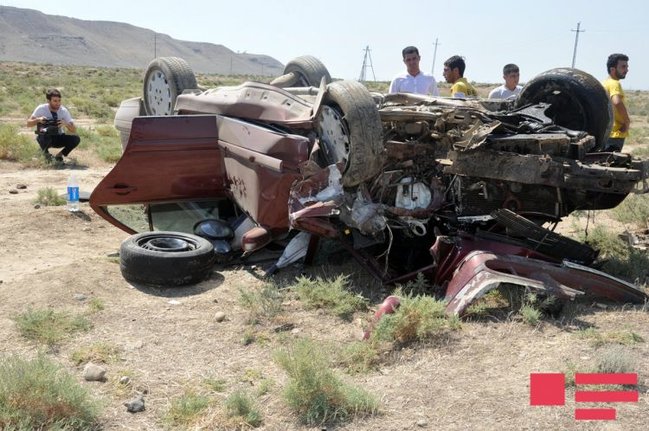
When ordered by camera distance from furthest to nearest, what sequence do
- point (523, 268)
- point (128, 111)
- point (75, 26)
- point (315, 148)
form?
point (75, 26) < point (128, 111) < point (315, 148) < point (523, 268)

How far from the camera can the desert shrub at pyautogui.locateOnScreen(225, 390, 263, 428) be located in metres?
3.16

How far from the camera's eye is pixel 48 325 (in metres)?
4.28

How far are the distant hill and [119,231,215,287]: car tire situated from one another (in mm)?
103285

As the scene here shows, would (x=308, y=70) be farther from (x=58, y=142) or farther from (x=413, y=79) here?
(x=58, y=142)

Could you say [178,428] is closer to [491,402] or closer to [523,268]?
[491,402]

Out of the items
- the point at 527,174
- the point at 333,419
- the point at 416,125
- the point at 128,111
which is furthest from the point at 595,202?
the point at 128,111

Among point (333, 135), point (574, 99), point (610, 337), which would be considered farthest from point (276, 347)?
point (574, 99)

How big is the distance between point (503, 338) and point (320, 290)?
1483mm

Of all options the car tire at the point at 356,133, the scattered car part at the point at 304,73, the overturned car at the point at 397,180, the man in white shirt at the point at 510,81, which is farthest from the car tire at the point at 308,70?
the car tire at the point at 356,133

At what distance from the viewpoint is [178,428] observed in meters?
3.14

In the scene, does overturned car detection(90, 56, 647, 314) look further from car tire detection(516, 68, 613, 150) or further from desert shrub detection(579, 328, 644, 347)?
desert shrub detection(579, 328, 644, 347)

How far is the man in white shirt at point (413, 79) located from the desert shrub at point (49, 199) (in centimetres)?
449

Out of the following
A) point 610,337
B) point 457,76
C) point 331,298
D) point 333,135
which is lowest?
point 331,298

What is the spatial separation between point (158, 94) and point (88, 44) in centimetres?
13050
